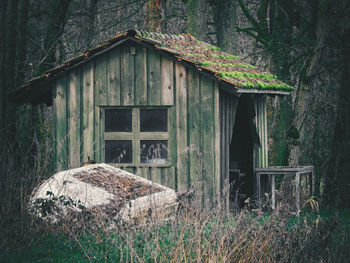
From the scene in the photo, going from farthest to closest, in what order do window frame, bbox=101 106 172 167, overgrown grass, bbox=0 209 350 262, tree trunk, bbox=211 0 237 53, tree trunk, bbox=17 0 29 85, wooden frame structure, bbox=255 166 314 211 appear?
tree trunk, bbox=211 0 237 53 → tree trunk, bbox=17 0 29 85 → wooden frame structure, bbox=255 166 314 211 → window frame, bbox=101 106 172 167 → overgrown grass, bbox=0 209 350 262

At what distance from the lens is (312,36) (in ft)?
53.7

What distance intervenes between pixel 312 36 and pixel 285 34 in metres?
0.75

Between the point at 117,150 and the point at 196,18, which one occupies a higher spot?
the point at 196,18

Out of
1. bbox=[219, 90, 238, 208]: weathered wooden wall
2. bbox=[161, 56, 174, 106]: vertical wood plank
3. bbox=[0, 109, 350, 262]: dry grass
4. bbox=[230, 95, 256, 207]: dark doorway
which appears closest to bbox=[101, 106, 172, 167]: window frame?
bbox=[161, 56, 174, 106]: vertical wood plank

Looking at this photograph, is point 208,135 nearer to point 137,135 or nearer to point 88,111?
point 137,135

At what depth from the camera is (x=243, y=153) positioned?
14.2 metres

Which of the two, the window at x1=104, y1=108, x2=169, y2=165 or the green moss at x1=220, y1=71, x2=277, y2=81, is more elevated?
the green moss at x1=220, y1=71, x2=277, y2=81

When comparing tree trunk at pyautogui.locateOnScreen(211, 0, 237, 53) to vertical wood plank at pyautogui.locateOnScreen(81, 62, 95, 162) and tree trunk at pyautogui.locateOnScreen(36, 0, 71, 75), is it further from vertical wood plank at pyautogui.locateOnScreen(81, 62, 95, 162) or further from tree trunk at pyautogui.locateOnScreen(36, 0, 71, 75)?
vertical wood plank at pyautogui.locateOnScreen(81, 62, 95, 162)

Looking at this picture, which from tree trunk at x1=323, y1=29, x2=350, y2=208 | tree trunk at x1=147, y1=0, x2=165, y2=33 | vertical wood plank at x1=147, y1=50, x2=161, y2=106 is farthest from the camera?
tree trunk at x1=147, y1=0, x2=165, y2=33

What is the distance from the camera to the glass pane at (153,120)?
11156mm

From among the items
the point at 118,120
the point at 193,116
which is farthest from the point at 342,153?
the point at 118,120

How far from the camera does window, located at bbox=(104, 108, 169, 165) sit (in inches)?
437

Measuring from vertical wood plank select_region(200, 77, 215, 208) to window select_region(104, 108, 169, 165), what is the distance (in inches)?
28.2

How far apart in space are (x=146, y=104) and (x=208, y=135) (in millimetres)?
1324
